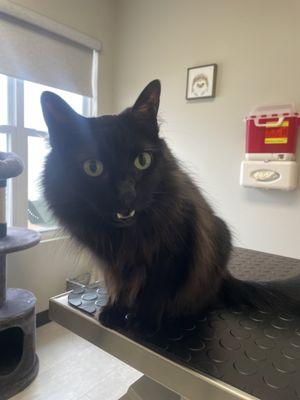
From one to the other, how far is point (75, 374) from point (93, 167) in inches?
57.1

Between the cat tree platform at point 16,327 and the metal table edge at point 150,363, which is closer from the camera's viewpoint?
the metal table edge at point 150,363

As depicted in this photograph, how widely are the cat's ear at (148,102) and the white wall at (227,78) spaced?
103cm

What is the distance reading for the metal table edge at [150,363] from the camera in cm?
50

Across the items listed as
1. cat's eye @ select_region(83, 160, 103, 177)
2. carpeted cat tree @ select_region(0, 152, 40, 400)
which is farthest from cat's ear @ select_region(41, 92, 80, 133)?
carpeted cat tree @ select_region(0, 152, 40, 400)

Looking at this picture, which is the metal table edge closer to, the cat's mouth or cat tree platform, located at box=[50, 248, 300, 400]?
cat tree platform, located at box=[50, 248, 300, 400]

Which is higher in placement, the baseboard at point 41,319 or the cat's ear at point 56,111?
the cat's ear at point 56,111

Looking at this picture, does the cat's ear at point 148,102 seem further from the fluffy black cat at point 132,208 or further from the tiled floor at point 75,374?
the tiled floor at point 75,374

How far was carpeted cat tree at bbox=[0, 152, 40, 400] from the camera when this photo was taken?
1446 millimetres

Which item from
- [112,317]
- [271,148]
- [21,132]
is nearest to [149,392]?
[112,317]

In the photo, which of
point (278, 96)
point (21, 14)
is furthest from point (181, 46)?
point (21, 14)

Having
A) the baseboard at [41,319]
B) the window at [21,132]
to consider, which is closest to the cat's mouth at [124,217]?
the window at [21,132]

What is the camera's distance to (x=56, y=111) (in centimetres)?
63

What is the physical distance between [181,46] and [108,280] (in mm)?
1918

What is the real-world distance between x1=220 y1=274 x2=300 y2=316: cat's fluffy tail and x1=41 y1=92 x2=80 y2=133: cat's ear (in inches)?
21.7
